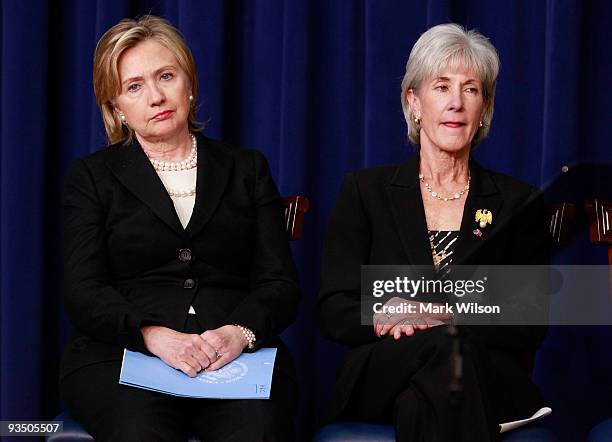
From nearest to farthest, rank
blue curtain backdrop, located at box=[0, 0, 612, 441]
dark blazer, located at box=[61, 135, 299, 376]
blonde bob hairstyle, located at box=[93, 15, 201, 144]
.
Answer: dark blazer, located at box=[61, 135, 299, 376], blonde bob hairstyle, located at box=[93, 15, 201, 144], blue curtain backdrop, located at box=[0, 0, 612, 441]

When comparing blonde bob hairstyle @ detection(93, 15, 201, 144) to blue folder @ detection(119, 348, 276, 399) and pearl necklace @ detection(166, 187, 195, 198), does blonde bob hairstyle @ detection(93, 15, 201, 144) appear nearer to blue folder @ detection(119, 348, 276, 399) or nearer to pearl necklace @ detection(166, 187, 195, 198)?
pearl necklace @ detection(166, 187, 195, 198)

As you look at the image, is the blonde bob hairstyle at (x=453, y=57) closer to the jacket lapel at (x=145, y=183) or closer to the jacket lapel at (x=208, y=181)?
the jacket lapel at (x=208, y=181)

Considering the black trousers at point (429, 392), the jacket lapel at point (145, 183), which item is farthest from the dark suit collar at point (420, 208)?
the jacket lapel at point (145, 183)

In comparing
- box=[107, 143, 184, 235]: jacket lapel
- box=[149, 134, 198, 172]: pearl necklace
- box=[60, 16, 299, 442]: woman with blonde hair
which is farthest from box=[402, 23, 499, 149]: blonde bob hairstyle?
box=[107, 143, 184, 235]: jacket lapel

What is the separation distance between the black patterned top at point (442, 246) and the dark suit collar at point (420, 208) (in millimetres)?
21

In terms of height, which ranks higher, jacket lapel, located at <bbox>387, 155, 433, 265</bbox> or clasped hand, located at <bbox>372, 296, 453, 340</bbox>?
jacket lapel, located at <bbox>387, 155, 433, 265</bbox>

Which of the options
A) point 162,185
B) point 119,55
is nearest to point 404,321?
point 162,185

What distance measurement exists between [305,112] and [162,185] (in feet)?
2.30

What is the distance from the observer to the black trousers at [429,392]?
7.00ft

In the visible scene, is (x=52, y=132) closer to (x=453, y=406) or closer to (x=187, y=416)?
(x=187, y=416)

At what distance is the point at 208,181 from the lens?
8.74ft

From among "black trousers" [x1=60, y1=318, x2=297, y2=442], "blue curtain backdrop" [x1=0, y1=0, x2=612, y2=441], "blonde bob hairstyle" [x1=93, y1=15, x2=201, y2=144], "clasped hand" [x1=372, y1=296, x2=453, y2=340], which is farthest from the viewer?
"blue curtain backdrop" [x1=0, y1=0, x2=612, y2=441]

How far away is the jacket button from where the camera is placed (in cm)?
259

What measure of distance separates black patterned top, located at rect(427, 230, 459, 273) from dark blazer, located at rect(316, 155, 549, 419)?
23 millimetres
